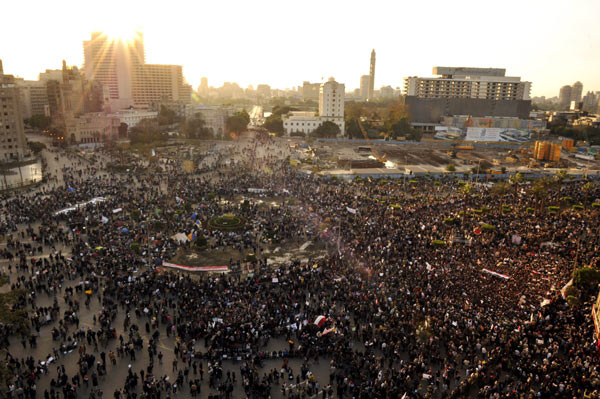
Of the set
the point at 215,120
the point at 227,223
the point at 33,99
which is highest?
the point at 33,99

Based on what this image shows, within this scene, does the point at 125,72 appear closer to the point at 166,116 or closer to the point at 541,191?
the point at 166,116

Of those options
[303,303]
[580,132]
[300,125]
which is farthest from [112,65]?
[303,303]

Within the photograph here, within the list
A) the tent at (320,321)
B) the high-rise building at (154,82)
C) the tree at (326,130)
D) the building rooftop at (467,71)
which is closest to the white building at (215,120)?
the tree at (326,130)

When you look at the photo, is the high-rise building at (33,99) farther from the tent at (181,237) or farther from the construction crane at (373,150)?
the tent at (181,237)

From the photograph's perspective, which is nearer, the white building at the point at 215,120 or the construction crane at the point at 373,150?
the construction crane at the point at 373,150

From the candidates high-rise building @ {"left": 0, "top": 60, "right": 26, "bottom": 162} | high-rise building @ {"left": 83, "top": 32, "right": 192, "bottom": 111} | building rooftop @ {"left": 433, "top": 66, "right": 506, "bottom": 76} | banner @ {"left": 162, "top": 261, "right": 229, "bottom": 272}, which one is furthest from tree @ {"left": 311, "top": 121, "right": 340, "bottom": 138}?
banner @ {"left": 162, "top": 261, "right": 229, "bottom": 272}

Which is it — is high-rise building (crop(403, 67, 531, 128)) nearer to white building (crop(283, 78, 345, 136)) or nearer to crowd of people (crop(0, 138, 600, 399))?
white building (crop(283, 78, 345, 136))
